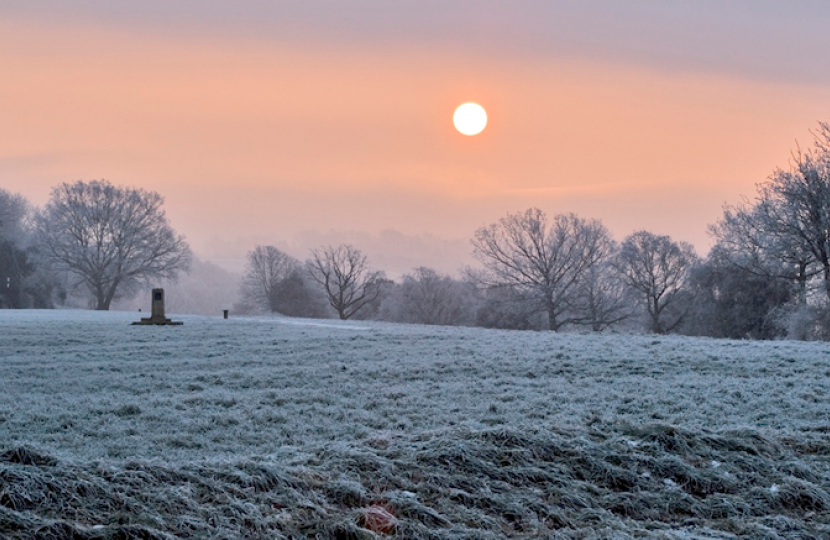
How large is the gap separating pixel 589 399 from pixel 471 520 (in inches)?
157

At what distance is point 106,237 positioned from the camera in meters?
47.5

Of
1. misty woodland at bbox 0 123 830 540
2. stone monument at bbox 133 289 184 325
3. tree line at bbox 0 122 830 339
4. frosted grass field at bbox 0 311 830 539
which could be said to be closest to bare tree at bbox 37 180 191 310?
tree line at bbox 0 122 830 339

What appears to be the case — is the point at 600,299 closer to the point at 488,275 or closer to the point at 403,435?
the point at 488,275

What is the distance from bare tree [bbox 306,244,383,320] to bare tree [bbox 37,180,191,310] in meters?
9.97

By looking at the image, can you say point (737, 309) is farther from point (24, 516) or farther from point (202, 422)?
point (24, 516)

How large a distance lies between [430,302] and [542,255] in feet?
32.0

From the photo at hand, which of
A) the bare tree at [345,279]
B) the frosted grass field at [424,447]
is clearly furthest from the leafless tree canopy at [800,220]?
the bare tree at [345,279]

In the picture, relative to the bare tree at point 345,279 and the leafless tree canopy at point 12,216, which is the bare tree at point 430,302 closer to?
the bare tree at point 345,279

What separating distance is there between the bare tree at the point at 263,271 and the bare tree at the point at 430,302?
8.37 m

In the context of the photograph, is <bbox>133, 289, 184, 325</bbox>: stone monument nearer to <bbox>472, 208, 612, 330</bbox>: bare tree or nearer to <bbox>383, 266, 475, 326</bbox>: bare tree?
<bbox>472, 208, 612, 330</bbox>: bare tree

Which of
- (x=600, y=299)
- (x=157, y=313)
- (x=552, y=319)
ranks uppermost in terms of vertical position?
(x=600, y=299)

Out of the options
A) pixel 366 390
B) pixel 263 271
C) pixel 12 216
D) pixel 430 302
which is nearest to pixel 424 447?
pixel 366 390

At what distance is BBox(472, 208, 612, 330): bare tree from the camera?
43.2 m

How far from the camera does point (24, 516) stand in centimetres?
424
